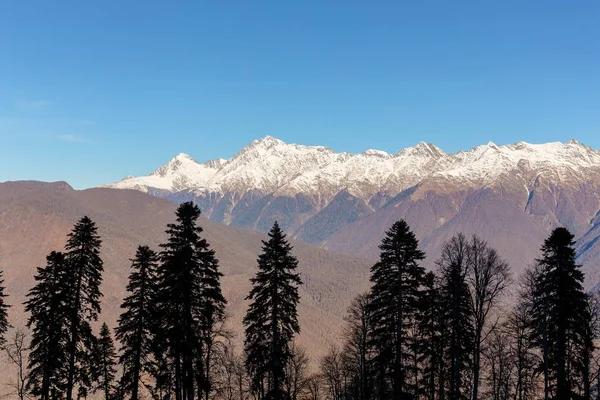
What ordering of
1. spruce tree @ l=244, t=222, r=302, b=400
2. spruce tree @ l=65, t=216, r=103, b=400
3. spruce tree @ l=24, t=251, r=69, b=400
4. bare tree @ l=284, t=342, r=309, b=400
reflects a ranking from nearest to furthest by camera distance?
spruce tree @ l=244, t=222, r=302, b=400 → spruce tree @ l=65, t=216, r=103, b=400 → spruce tree @ l=24, t=251, r=69, b=400 → bare tree @ l=284, t=342, r=309, b=400

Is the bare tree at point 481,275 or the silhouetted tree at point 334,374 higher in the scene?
the bare tree at point 481,275

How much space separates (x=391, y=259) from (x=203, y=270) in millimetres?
14678

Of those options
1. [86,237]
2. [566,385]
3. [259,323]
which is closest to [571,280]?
[566,385]

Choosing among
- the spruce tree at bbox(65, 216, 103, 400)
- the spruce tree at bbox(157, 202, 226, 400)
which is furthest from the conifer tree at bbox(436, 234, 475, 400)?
the spruce tree at bbox(65, 216, 103, 400)

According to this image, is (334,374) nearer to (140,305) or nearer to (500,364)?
(500,364)

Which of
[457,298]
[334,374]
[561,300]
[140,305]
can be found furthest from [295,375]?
[561,300]

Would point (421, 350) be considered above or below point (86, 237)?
below

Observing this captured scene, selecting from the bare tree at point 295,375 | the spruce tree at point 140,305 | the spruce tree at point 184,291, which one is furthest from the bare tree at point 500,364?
the spruce tree at point 140,305

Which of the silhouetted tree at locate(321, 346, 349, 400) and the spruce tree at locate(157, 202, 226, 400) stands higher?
the spruce tree at locate(157, 202, 226, 400)

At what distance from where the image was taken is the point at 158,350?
37.4 m

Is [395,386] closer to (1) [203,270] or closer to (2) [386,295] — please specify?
(2) [386,295]

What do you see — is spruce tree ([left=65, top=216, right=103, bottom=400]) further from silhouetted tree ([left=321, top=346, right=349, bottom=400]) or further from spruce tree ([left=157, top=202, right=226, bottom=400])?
silhouetted tree ([left=321, top=346, right=349, bottom=400])

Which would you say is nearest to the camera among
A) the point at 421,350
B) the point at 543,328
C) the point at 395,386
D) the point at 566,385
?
the point at 566,385

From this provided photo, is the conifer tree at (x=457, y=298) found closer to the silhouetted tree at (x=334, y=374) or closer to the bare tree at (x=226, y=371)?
the bare tree at (x=226, y=371)
